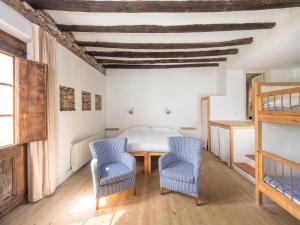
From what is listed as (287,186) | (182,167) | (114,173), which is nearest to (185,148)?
(182,167)

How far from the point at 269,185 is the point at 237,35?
288 centimetres

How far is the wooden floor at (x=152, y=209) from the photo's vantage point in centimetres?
219

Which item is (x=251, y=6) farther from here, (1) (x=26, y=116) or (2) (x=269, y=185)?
(1) (x=26, y=116)

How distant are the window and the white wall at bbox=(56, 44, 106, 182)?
817mm

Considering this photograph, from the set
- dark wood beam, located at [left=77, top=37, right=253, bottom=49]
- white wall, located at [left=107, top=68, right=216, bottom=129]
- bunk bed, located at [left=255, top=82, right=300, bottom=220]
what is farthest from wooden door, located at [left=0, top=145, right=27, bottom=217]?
white wall, located at [left=107, top=68, right=216, bottom=129]

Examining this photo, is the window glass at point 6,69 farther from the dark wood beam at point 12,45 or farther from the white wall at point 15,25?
the white wall at point 15,25

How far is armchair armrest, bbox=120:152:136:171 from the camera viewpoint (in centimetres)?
278

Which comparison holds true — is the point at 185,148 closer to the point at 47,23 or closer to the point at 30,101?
the point at 30,101

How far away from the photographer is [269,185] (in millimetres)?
2369

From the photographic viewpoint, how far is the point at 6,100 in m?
2.41

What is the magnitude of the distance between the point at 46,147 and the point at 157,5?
2571 mm

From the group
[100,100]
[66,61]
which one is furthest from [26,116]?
[100,100]

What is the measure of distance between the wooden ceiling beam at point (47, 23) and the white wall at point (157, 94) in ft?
6.43

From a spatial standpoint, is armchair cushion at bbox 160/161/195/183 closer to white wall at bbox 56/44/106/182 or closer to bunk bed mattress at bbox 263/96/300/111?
bunk bed mattress at bbox 263/96/300/111
